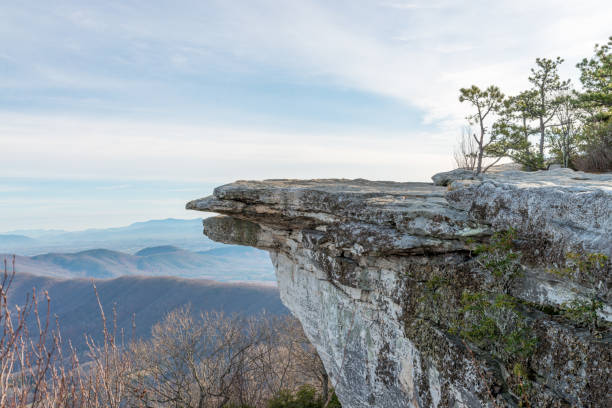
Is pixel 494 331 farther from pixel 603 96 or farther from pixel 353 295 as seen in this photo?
pixel 603 96

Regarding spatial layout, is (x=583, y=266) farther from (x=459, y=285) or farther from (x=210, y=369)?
(x=210, y=369)

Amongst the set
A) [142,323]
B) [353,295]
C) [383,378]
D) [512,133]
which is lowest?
[142,323]

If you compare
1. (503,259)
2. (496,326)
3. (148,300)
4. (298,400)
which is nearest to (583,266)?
(503,259)

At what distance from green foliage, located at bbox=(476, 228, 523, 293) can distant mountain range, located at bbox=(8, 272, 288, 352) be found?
365ft

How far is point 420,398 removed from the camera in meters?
7.28

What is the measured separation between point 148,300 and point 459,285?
151838 mm

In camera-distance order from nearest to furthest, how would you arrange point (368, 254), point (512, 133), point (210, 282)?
point (368, 254) → point (512, 133) → point (210, 282)

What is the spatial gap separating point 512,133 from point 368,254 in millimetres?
17973

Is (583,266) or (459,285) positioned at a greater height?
(583,266)

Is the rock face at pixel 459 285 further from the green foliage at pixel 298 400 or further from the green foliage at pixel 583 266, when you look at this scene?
the green foliage at pixel 298 400

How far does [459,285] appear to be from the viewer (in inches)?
262

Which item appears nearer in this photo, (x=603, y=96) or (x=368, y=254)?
(x=368, y=254)

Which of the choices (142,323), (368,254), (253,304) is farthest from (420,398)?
(142,323)

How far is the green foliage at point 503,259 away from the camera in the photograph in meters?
5.84
